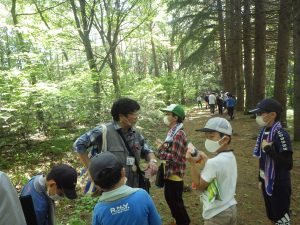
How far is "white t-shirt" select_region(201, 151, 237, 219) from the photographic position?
9.81ft

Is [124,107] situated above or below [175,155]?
above

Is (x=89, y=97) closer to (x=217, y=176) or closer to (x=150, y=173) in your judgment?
(x=150, y=173)

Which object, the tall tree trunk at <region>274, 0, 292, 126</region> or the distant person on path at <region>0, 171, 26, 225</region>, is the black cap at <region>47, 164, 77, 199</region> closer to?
the distant person on path at <region>0, 171, 26, 225</region>

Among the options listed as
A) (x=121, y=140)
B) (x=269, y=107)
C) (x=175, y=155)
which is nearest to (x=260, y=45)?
(x=269, y=107)

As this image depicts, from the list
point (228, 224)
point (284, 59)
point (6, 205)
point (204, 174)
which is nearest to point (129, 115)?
point (204, 174)

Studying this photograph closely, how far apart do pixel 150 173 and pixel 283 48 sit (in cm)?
926

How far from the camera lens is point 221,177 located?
3020mm

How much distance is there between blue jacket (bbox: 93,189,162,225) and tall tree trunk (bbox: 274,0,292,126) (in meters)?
10.3

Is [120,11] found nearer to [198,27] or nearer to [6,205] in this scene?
[198,27]

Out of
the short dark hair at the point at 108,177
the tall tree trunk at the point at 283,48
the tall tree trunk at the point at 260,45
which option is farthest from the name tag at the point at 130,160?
the tall tree trunk at the point at 260,45

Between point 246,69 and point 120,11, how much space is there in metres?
8.18

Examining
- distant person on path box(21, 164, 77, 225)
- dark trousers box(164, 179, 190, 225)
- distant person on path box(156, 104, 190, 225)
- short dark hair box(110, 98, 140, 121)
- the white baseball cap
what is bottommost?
dark trousers box(164, 179, 190, 225)

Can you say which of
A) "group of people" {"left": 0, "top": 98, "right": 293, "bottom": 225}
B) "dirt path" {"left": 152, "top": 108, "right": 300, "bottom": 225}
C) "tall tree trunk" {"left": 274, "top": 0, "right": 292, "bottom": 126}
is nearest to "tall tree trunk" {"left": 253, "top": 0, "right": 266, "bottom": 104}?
"tall tree trunk" {"left": 274, "top": 0, "right": 292, "bottom": 126}

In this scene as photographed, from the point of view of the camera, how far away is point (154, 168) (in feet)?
12.0
